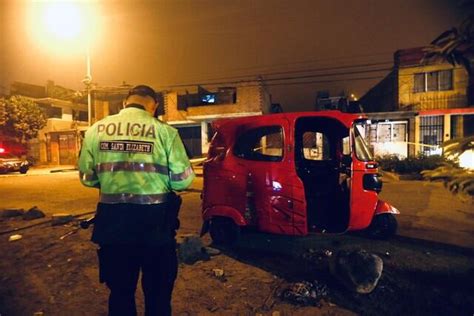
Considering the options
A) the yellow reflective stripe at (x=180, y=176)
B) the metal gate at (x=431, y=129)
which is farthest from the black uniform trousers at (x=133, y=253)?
the metal gate at (x=431, y=129)

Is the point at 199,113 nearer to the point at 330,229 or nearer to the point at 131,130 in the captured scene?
the point at 330,229

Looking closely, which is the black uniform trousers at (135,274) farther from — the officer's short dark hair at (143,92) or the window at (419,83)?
the window at (419,83)

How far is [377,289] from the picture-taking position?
3.28 m

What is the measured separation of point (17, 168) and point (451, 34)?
2372 cm

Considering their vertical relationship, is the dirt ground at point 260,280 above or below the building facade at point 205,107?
below

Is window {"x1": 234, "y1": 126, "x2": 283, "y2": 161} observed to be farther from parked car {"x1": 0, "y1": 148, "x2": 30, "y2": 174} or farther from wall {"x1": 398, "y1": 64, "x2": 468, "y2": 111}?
parked car {"x1": 0, "y1": 148, "x2": 30, "y2": 174}

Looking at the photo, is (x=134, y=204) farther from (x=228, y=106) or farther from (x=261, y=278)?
(x=228, y=106)

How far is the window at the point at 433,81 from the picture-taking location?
1955 centimetres

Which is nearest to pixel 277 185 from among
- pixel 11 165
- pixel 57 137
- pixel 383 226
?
pixel 383 226

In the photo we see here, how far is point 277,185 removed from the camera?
4.40m

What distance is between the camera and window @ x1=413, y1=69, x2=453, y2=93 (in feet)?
64.1

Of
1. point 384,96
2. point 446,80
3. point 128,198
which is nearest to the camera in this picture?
point 128,198

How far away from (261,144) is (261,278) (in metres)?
2.09

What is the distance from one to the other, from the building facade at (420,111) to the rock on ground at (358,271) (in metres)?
18.2
